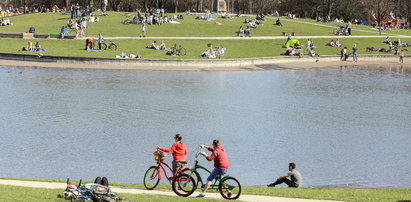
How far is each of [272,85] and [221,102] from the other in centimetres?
1071

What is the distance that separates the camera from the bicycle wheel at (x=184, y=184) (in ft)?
65.7

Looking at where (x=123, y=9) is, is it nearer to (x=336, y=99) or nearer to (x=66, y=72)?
(x=66, y=72)

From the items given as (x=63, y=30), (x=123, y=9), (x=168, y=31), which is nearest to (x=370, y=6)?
(x=123, y=9)

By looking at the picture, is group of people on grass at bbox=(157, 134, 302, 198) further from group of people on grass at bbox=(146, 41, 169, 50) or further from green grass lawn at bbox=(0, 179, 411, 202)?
group of people on grass at bbox=(146, 41, 169, 50)

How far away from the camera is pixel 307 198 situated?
20344 millimetres

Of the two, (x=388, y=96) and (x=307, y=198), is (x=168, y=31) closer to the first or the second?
(x=388, y=96)

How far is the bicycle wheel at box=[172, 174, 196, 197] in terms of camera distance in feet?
65.7

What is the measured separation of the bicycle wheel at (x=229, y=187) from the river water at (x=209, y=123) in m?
5.59

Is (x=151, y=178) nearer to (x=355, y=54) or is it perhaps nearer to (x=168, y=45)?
(x=168, y=45)

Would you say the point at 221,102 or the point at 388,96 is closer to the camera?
the point at 221,102

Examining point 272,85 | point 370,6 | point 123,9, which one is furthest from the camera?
point 370,6

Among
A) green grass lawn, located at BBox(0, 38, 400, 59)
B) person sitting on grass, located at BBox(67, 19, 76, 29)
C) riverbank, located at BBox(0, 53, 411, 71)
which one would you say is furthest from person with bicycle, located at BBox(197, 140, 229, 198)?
person sitting on grass, located at BBox(67, 19, 76, 29)

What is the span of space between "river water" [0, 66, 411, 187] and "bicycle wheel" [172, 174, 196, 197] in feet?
17.2

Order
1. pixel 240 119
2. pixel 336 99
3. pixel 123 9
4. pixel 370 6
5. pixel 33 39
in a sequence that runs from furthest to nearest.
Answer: pixel 370 6 → pixel 123 9 → pixel 33 39 → pixel 336 99 → pixel 240 119
